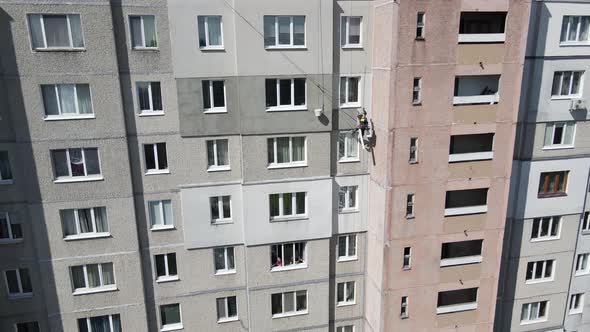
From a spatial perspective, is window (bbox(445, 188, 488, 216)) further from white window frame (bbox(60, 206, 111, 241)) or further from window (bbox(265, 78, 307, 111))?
white window frame (bbox(60, 206, 111, 241))

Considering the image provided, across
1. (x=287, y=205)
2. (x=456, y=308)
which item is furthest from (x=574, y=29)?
(x=287, y=205)

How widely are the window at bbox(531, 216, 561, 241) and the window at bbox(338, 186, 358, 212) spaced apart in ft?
34.0

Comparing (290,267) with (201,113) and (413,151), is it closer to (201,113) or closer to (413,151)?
(413,151)

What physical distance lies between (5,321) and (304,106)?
17.4m

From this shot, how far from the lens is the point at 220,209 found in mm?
19250

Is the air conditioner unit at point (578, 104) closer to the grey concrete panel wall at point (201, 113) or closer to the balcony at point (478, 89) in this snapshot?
the balcony at point (478, 89)

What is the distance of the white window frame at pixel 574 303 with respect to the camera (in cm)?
2345

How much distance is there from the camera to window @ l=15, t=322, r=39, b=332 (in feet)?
61.0

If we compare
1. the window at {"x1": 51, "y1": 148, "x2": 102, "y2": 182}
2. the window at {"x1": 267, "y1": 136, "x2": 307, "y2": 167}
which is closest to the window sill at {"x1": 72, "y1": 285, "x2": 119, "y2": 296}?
the window at {"x1": 51, "y1": 148, "x2": 102, "y2": 182}

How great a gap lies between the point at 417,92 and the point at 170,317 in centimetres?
1666

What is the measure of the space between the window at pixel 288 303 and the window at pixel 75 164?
10.8 m

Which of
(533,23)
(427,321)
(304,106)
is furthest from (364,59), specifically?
(427,321)

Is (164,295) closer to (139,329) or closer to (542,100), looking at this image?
(139,329)

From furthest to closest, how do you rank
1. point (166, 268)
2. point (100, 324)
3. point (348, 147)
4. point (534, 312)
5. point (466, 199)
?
point (534, 312)
point (466, 199)
point (348, 147)
point (166, 268)
point (100, 324)
